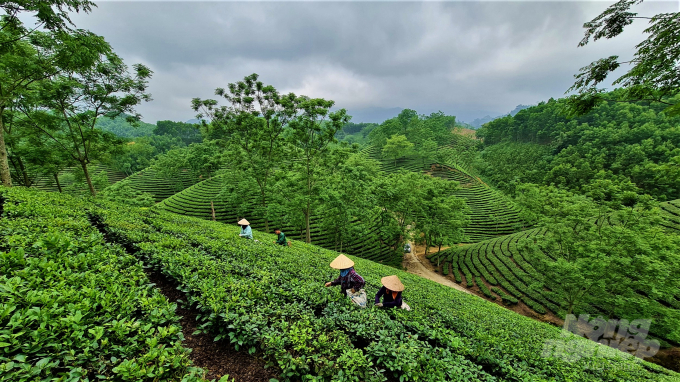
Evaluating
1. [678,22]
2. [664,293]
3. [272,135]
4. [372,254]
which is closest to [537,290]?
[664,293]

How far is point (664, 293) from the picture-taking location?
406 inches

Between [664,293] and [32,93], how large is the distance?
29.6m

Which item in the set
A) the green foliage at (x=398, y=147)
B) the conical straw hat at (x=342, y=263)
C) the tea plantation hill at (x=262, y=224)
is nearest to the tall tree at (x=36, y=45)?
the conical straw hat at (x=342, y=263)

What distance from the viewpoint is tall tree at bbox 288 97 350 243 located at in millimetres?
13812

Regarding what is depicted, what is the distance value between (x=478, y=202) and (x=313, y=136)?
35.5m

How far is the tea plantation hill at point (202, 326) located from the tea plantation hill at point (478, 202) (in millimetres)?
28423

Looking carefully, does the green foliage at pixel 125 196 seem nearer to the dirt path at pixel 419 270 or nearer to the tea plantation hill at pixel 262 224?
the tea plantation hill at pixel 262 224

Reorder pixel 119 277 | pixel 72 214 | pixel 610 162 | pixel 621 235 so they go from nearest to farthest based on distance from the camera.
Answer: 1. pixel 119 277
2. pixel 72 214
3. pixel 621 235
4. pixel 610 162

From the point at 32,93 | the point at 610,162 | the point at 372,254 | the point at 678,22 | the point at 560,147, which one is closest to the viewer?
the point at 678,22

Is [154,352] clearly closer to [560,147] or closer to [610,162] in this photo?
[610,162]

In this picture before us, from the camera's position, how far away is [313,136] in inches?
595

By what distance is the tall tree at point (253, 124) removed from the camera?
15.0 meters

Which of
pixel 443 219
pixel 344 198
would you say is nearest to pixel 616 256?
pixel 443 219

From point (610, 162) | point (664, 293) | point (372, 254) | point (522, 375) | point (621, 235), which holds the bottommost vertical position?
point (372, 254)
